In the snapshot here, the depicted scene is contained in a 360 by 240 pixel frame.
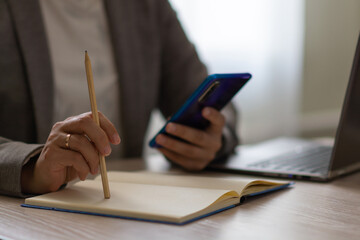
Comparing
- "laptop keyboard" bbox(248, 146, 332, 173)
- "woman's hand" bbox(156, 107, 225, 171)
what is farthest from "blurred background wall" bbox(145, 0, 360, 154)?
"woman's hand" bbox(156, 107, 225, 171)

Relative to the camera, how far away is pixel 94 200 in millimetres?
535

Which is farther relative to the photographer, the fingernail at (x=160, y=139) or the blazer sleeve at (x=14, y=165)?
the fingernail at (x=160, y=139)

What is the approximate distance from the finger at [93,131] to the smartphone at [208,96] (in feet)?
0.61

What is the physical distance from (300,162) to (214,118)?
213 millimetres

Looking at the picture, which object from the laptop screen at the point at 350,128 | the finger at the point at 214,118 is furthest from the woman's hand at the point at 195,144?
the laptop screen at the point at 350,128

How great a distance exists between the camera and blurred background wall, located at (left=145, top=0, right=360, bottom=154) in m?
2.05

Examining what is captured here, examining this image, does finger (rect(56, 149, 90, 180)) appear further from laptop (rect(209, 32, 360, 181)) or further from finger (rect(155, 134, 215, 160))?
laptop (rect(209, 32, 360, 181))

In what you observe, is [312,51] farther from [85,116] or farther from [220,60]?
[85,116]

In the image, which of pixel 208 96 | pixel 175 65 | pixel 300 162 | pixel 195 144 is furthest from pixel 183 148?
pixel 175 65

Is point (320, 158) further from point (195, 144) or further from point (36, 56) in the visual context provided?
point (36, 56)

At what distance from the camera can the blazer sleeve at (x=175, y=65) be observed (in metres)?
1.26

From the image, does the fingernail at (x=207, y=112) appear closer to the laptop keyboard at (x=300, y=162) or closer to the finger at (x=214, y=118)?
the finger at (x=214, y=118)

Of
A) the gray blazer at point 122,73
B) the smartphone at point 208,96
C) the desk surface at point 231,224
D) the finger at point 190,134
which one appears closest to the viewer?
the desk surface at point 231,224

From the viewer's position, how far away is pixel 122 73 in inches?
45.9
